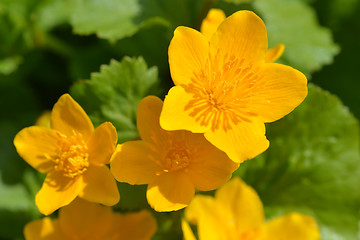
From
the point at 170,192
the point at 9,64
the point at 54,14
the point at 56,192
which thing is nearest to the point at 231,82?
the point at 170,192

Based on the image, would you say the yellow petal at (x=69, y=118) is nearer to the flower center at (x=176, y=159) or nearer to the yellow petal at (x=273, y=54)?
the flower center at (x=176, y=159)

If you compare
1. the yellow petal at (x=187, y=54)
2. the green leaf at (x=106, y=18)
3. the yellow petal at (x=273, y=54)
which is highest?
the yellow petal at (x=187, y=54)

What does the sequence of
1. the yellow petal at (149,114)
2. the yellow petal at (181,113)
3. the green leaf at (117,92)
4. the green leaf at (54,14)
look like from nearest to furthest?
the yellow petal at (181,113) → the yellow petal at (149,114) → the green leaf at (117,92) → the green leaf at (54,14)

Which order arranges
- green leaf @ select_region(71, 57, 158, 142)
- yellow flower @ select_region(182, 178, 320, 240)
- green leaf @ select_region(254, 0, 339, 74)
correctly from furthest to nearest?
green leaf @ select_region(254, 0, 339, 74)
green leaf @ select_region(71, 57, 158, 142)
yellow flower @ select_region(182, 178, 320, 240)

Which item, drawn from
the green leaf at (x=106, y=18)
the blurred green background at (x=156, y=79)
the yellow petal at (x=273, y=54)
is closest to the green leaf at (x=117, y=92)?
the blurred green background at (x=156, y=79)

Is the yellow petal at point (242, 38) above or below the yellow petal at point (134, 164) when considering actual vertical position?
above

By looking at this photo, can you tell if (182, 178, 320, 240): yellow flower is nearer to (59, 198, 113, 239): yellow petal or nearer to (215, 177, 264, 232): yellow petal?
(215, 177, 264, 232): yellow petal

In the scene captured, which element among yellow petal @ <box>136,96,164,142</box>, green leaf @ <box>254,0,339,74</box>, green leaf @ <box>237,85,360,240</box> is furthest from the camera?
green leaf @ <box>254,0,339,74</box>

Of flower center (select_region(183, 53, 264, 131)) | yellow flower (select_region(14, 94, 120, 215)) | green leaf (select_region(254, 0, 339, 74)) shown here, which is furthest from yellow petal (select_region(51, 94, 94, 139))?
green leaf (select_region(254, 0, 339, 74))
